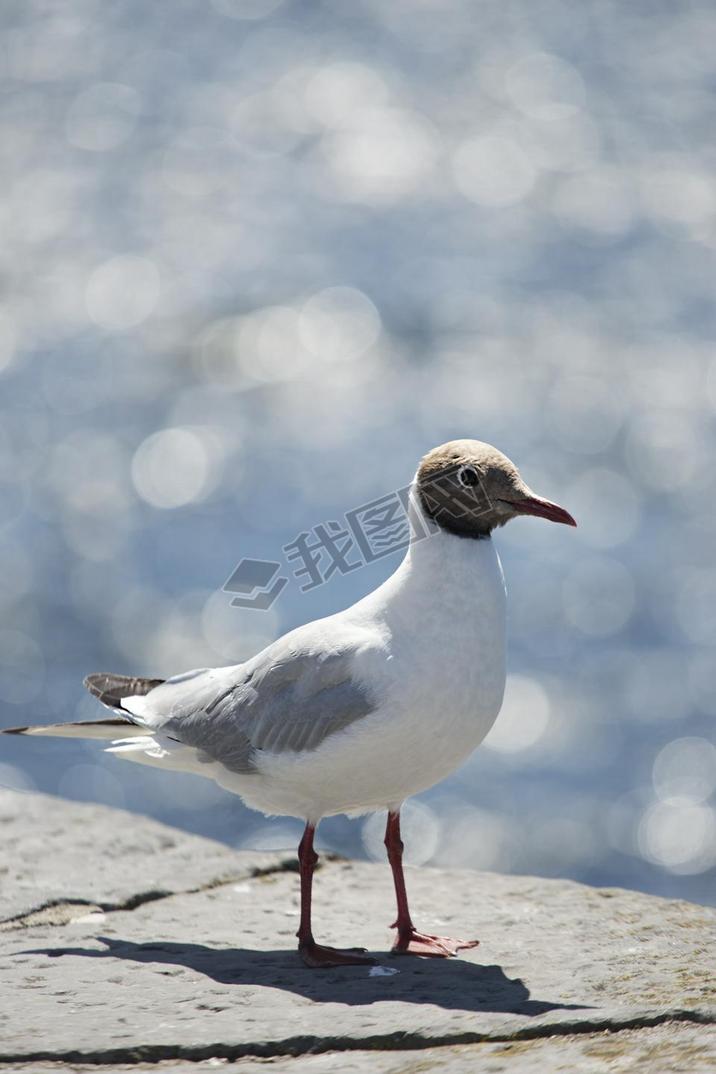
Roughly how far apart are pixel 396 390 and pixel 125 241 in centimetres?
598

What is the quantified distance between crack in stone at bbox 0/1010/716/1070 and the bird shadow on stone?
17 cm

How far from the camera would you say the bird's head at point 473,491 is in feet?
17.0

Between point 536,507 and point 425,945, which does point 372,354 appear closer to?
point 536,507

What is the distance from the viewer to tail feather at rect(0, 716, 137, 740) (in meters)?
5.81

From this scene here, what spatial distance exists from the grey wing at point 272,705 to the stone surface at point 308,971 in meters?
0.73

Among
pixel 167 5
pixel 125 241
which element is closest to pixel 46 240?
pixel 125 241

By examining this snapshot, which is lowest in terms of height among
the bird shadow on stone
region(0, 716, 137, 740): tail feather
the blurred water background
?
the bird shadow on stone

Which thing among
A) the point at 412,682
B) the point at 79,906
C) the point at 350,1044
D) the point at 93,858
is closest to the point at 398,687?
the point at 412,682

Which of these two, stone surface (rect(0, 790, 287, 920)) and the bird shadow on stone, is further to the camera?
stone surface (rect(0, 790, 287, 920))

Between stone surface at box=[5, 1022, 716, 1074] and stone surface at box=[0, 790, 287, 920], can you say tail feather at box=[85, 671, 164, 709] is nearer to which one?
stone surface at box=[0, 790, 287, 920]

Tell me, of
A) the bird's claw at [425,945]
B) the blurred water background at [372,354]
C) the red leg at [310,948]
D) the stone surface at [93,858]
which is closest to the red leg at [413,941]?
the bird's claw at [425,945]

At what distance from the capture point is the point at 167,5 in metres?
29.3

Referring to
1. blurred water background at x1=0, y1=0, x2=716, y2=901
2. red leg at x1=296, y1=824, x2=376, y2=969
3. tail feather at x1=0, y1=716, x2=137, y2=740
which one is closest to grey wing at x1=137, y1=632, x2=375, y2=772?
tail feather at x1=0, y1=716, x2=137, y2=740

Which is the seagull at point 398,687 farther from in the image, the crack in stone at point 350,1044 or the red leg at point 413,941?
the crack in stone at point 350,1044
